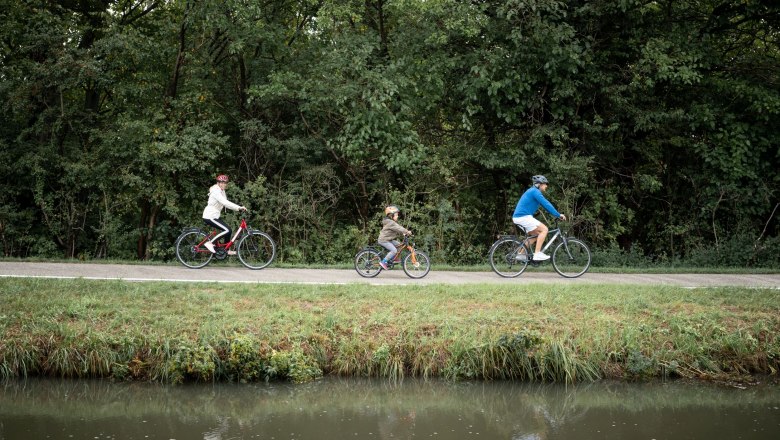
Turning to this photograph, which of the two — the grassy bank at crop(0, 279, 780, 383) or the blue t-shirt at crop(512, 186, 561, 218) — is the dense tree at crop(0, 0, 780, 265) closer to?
the blue t-shirt at crop(512, 186, 561, 218)

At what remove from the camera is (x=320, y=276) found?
14094 millimetres

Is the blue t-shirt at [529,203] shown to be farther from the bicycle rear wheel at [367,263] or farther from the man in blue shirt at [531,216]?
the bicycle rear wheel at [367,263]

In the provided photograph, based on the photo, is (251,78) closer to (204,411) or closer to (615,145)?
(615,145)

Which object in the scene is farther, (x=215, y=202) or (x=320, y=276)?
(x=215, y=202)

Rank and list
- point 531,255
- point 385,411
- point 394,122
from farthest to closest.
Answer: point 394,122
point 531,255
point 385,411

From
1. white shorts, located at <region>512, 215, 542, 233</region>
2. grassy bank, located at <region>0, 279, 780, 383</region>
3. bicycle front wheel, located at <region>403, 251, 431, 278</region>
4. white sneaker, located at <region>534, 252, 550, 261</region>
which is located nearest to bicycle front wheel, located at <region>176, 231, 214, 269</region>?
bicycle front wheel, located at <region>403, 251, 431, 278</region>

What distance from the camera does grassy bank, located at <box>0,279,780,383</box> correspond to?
30.0 feet

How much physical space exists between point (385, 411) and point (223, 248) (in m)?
8.42

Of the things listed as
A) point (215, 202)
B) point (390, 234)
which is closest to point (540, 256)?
point (390, 234)

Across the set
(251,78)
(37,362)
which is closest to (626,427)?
(37,362)

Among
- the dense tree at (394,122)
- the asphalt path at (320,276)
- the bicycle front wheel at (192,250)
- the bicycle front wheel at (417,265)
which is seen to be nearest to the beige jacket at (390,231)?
the bicycle front wheel at (417,265)

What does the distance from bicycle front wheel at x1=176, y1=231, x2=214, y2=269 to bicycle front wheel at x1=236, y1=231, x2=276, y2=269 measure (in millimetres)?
664

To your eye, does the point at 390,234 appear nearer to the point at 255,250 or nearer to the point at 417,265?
the point at 417,265

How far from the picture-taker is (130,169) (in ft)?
60.7
